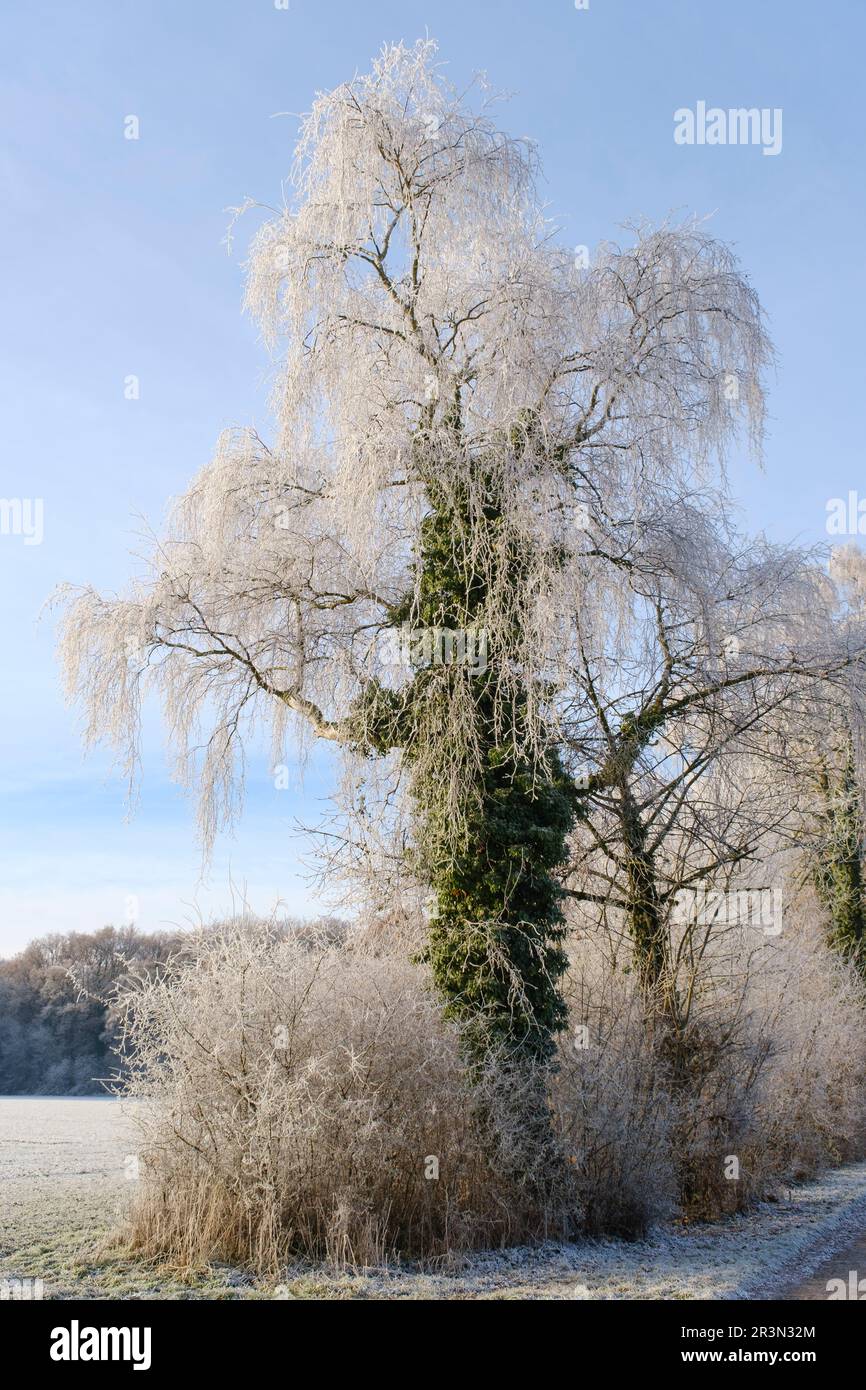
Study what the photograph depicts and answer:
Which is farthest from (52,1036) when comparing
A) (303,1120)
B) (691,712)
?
(303,1120)

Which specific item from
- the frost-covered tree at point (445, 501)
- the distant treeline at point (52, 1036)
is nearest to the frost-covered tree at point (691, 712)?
the frost-covered tree at point (445, 501)

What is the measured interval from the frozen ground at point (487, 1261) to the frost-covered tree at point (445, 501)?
2012 mm

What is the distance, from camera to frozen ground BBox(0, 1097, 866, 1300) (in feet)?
23.6

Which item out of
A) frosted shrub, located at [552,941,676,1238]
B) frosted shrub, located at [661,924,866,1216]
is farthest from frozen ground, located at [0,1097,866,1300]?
frosted shrub, located at [661,924,866,1216]

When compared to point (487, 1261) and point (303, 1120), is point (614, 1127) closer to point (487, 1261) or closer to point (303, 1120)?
point (487, 1261)

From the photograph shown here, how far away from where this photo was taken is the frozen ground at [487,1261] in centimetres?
720

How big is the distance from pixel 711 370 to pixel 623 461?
169 cm

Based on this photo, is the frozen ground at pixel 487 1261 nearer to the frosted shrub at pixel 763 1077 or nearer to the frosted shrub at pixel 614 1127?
the frosted shrub at pixel 614 1127

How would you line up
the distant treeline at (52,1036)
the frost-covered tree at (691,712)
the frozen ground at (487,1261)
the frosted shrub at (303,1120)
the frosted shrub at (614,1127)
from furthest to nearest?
the distant treeline at (52,1036)
the frost-covered tree at (691,712)
the frosted shrub at (614,1127)
the frosted shrub at (303,1120)
the frozen ground at (487,1261)

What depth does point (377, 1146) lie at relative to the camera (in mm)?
8414

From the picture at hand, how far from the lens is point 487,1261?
827 centimetres

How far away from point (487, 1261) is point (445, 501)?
6.80 meters

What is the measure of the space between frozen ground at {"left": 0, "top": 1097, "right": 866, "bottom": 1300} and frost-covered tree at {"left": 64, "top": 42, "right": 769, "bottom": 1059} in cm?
201

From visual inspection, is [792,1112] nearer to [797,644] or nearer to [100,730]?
[797,644]
